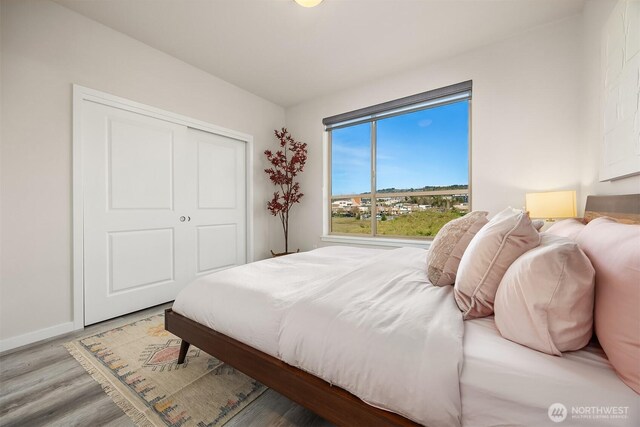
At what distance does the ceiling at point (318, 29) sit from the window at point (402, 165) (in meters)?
0.54

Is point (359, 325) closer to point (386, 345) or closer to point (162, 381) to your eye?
point (386, 345)

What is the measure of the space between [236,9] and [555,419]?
3.06 metres

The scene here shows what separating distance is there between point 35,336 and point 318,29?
355 centimetres

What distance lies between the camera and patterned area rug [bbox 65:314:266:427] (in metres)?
1.26

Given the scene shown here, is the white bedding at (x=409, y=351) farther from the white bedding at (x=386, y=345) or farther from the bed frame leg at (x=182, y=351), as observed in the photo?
the bed frame leg at (x=182, y=351)

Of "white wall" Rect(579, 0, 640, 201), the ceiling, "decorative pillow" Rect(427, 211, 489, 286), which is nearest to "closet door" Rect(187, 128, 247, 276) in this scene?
the ceiling

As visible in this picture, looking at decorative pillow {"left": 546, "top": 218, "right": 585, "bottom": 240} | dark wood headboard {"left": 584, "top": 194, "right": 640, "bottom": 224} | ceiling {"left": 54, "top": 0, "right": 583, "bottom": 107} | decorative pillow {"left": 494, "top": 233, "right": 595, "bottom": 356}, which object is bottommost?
decorative pillow {"left": 494, "top": 233, "right": 595, "bottom": 356}

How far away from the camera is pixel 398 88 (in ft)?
10.7

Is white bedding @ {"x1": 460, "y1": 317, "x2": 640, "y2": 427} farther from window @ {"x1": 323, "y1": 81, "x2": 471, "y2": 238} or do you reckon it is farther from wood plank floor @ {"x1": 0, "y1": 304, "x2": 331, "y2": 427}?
window @ {"x1": 323, "y1": 81, "x2": 471, "y2": 238}

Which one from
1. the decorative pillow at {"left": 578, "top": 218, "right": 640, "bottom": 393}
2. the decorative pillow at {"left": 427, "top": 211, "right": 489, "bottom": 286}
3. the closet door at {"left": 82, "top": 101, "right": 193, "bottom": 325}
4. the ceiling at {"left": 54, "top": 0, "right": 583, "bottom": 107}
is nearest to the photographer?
the decorative pillow at {"left": 578, "top": 218, "right": 640, "bottom": 393}

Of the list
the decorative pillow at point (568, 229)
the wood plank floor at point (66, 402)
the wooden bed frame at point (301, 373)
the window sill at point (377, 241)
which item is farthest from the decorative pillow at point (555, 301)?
the window sill at point (377, 241)

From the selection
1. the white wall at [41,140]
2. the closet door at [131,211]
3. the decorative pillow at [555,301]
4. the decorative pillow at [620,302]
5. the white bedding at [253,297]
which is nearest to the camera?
the decorative pillow at [620,302]

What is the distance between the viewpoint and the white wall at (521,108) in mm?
2340

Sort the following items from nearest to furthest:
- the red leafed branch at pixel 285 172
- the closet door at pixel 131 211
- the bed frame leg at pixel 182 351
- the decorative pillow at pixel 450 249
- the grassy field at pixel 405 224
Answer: the decorative pillow at pixel 450 249 < the bed frame leg at pixel 182 351 < the closet door at pixel 131 211 < the grassy field at pixel 405 224 < the red leafed branch at pixel 285 172
